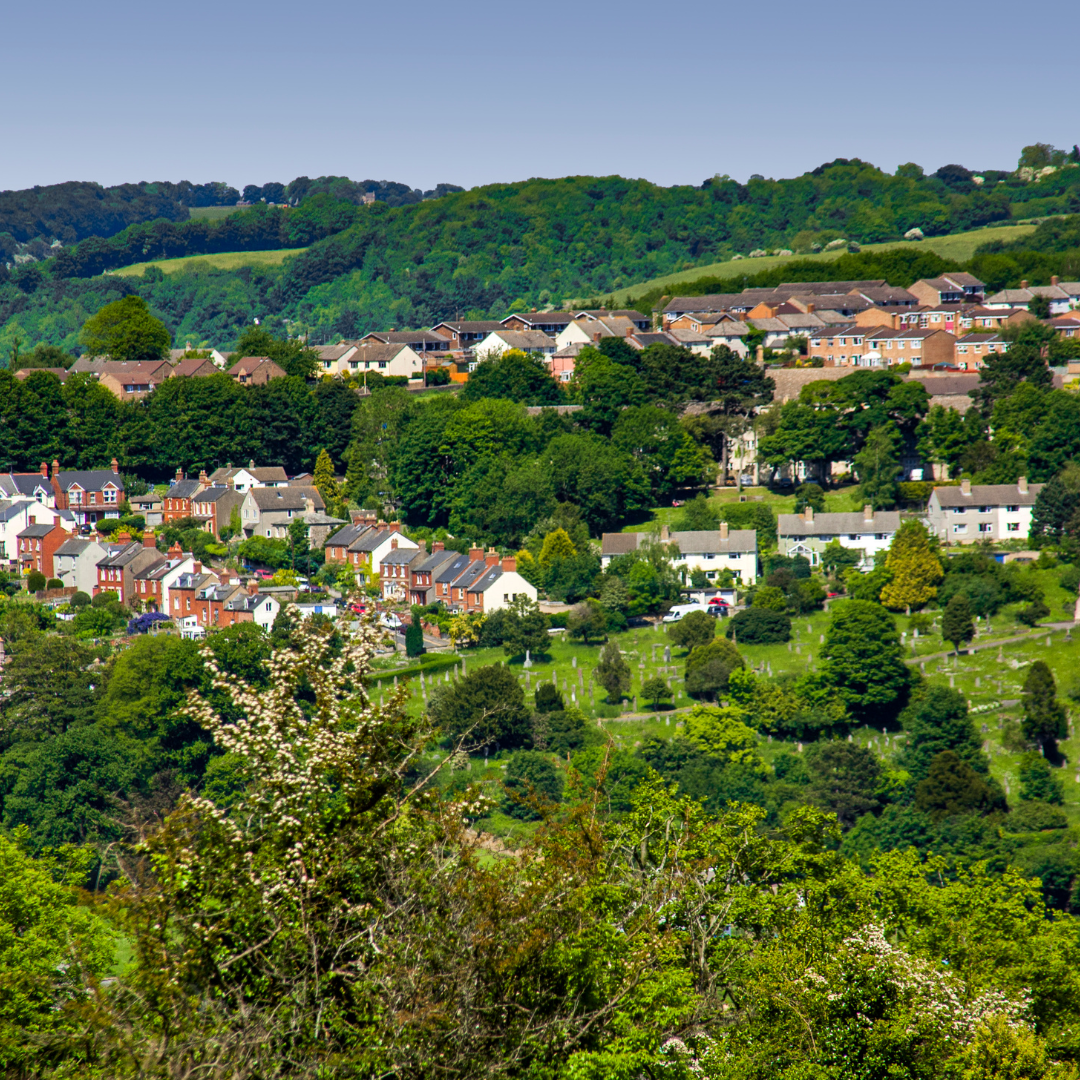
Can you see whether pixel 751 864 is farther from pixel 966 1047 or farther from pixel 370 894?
pixel 370 894

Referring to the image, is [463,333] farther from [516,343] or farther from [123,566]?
[123,566]

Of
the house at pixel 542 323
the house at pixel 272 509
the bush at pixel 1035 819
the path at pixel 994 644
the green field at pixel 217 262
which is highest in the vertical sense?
the green field at pixel 217 262

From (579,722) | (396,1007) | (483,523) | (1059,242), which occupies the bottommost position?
(579,722)

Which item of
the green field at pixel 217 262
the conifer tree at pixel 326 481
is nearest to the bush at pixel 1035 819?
the conifer tree at pixel 326 481

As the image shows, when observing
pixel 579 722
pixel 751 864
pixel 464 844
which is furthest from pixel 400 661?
pixel 464 844

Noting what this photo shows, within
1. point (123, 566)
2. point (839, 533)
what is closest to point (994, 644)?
point (839, 533)

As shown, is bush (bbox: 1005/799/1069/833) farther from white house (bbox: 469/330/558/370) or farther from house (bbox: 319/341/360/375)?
house (bbox: 319/341/360/375)

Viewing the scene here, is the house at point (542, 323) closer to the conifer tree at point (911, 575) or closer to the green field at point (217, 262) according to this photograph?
the conifer tree at point (911, 575)
